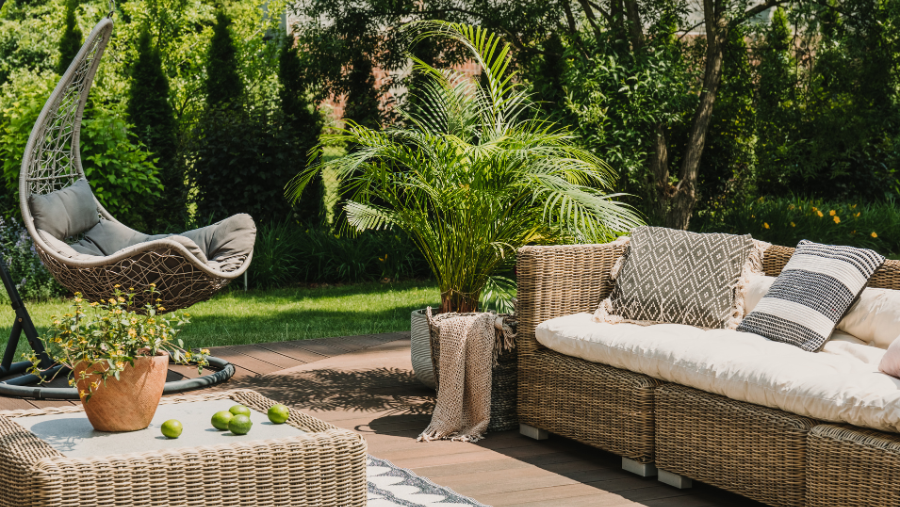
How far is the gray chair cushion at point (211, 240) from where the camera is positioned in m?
4.95

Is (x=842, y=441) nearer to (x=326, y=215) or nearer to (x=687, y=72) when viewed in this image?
(x=687, y=72)

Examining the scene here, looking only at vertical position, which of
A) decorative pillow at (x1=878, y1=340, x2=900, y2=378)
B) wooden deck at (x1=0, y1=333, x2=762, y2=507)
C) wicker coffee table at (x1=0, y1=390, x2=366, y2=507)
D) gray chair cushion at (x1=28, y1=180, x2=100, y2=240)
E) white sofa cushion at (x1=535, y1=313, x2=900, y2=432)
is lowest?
wooden deck at (x1=0, y1=333, x2=762, y2=507)

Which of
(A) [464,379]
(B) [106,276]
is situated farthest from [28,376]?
(A) [464,379]

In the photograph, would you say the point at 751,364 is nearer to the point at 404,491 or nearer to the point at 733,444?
the point at 733,444

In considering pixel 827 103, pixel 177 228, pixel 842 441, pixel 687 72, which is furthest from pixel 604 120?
pixel 842 441

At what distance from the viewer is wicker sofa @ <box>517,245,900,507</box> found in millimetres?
2551

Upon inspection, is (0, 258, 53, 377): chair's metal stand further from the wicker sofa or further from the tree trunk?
the tree trunk

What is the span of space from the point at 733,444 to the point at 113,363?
1847 millimetres

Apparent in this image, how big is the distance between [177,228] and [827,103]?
5.93m

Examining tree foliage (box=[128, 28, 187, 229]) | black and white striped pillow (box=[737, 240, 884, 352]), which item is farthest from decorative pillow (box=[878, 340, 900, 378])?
tree foliage (box=[128, 28, 187, 229])

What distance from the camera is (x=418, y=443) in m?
3.68

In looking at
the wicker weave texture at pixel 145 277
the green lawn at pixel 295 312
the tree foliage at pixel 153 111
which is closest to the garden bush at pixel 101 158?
the tree foliage at pixel 153 111

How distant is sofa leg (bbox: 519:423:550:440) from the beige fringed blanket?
168mm

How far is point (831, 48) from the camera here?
7.80 meters
